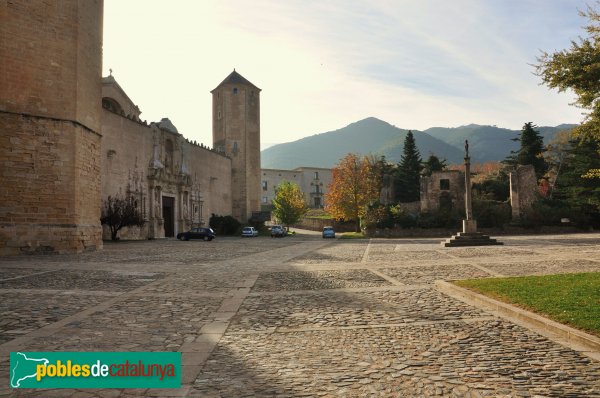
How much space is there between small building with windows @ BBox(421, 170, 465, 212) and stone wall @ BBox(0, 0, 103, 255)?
118 feet

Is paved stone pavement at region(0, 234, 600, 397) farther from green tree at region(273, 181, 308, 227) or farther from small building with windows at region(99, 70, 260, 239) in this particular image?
green tree at region(273, 181, 308, 227)

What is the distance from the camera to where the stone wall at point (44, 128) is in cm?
1845

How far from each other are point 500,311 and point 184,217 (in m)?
40.3

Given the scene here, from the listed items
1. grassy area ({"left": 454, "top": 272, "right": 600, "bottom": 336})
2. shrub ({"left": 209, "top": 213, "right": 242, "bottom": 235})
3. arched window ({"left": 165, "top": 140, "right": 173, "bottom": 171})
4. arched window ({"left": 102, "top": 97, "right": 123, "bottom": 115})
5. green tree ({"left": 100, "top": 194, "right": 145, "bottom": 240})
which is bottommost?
grassy area ({"left": 454, "top": 272, "right": 600, "bottom": 336})

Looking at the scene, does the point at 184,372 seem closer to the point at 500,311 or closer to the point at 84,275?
the point at 500,311

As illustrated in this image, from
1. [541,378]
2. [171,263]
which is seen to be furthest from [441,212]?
[541,378]

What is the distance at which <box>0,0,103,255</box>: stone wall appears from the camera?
18453 millimetres

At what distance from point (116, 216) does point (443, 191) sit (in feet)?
109

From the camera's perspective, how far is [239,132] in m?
56.6

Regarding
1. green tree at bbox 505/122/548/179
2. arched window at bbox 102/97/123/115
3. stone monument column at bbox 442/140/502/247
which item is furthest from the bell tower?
stone monument column at bbox 442/140/502/247

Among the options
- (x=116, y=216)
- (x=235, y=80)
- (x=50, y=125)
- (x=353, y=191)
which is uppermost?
(x=235, y=80)

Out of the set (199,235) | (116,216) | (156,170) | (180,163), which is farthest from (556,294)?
(180,163)

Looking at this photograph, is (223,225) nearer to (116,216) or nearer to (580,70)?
(116,216)

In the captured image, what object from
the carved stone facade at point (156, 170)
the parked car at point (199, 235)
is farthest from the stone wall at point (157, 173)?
the parked car at point (199, 235)
